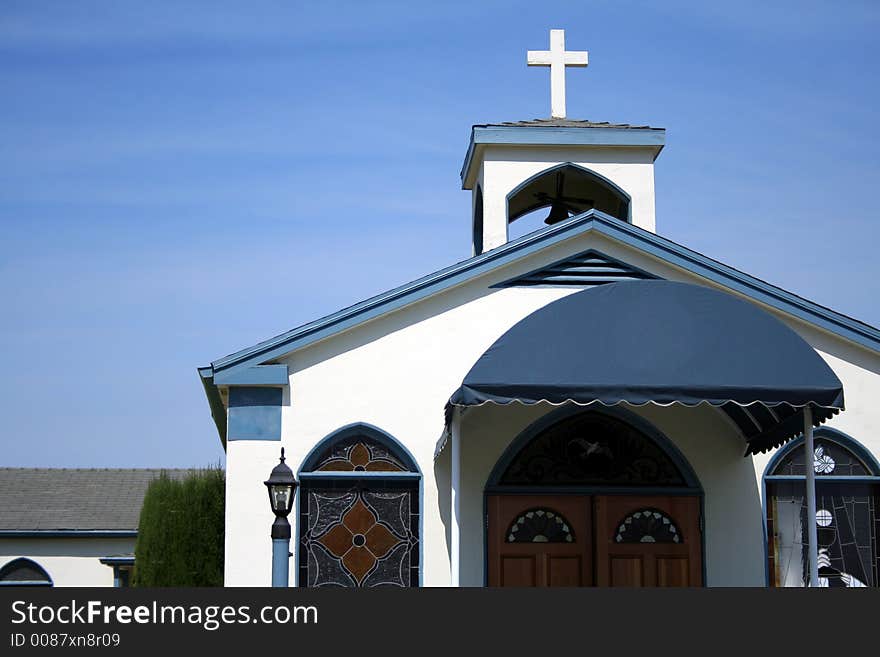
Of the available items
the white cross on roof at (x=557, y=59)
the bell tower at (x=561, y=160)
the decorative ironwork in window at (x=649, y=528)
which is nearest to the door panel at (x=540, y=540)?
the decorative ironwork in window at (x=649, y=528)

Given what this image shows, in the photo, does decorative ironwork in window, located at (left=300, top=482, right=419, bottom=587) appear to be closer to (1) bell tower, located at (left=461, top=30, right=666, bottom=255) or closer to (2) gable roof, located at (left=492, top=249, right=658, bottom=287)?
(2) gable roof, located at (left=492, top=249, right=658, bottom=287)

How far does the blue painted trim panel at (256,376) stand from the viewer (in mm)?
13781

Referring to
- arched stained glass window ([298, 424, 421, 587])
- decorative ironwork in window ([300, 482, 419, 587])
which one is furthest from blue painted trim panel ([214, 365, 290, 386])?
decorative ironwork in window ([300, 482, 419, 587])

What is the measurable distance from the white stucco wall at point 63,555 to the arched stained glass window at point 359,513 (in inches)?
604

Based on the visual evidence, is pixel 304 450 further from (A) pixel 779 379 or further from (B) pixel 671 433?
(A) pixel 779 379

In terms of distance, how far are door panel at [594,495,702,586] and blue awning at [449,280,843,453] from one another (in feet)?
7.00

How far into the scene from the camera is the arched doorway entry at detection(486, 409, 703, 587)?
46.0 feet

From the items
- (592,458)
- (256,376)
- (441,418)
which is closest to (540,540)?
(592,458)

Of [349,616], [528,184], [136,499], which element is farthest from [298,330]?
[136,499]

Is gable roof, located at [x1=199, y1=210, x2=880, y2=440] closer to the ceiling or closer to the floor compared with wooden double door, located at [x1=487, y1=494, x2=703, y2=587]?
closer to the ceiling

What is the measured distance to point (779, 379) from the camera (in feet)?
38.9

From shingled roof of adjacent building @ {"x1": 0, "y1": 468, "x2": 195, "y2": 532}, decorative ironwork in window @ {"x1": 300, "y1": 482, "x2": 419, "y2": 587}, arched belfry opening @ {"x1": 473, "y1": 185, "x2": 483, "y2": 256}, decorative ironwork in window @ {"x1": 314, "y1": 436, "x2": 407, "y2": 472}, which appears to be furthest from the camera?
shingled roof of adjacent building @ {"x1": 0, "y1": 468, "x2": 195, "y2": 532}

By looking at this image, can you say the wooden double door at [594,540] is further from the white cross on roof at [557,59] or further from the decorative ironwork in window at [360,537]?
the white cross on roof at [557,59]
